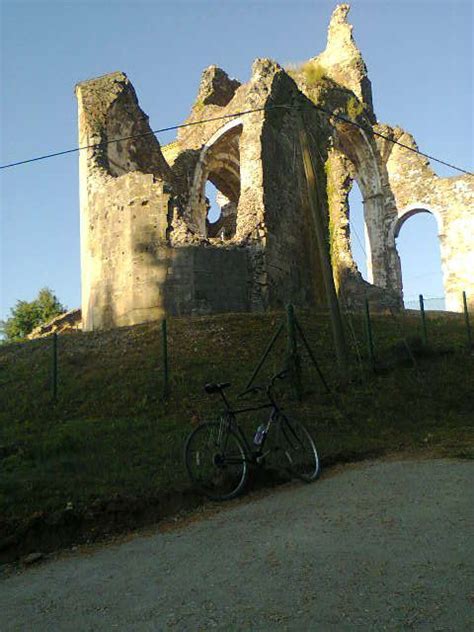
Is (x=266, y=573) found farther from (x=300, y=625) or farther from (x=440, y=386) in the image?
(x=440, y=386)

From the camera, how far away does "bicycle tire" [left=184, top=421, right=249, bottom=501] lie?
618 centimetres

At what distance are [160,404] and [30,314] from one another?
112 feet

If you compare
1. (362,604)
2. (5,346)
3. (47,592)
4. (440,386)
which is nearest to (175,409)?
(440,386)

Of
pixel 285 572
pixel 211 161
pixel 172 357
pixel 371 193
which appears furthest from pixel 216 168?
pixel 285 572

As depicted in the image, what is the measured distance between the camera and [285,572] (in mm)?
4164

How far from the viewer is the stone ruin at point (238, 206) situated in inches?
661

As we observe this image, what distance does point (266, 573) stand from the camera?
419 centimetres

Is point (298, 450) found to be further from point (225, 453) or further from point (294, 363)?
point (294, 363)

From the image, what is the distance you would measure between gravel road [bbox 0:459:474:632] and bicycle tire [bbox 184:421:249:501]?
29 cm

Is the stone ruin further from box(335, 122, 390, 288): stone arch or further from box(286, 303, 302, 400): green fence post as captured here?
box(286, 303, 302, 400): green fence post

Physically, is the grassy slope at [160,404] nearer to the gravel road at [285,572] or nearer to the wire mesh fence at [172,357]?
the wire mesh fence at [172,357]

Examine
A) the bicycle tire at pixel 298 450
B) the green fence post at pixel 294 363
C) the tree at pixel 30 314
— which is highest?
the tree at pixel 30 314

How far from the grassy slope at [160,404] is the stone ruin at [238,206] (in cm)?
274

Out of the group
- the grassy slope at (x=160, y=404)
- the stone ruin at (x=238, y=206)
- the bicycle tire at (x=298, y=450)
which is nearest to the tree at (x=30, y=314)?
the stone ruin at (x=238, y=206)
